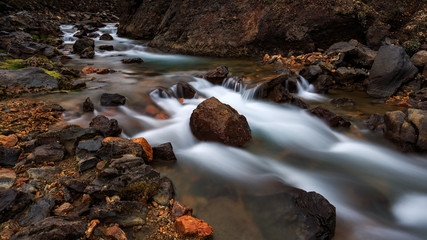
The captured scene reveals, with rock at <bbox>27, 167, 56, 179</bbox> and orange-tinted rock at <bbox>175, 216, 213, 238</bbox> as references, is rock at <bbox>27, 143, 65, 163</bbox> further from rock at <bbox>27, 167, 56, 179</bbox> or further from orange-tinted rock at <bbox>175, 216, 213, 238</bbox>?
orange-tinted rock at <bbox>175, 216, 213, 238</bbox>

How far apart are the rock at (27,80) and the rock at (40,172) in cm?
365

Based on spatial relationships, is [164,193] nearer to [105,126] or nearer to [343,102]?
[105,126]

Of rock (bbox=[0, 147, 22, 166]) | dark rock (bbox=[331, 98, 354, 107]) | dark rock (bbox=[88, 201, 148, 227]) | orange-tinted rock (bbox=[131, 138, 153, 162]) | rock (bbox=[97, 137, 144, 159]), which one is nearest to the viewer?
dark rock (bbox=[88, 201, 148, 227])

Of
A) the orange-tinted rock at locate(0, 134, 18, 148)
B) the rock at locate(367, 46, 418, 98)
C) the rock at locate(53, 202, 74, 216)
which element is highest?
the rock at locate(367, 46, 418, 98)

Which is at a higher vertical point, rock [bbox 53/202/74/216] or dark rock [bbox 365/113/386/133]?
dark rock [bbox 365/113/386/133]

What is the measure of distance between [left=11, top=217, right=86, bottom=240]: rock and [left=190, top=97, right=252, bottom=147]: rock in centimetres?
291

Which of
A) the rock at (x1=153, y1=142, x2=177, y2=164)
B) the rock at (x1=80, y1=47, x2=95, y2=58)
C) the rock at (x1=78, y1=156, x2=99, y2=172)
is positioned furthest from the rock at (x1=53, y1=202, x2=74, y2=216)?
the rock at (x1=80, y1=47, x2=95, y2=58)

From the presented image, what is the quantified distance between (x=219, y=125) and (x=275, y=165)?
138 centimetres

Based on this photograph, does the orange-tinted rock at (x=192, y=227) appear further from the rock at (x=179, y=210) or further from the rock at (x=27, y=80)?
the rock at (x=27, y=80)

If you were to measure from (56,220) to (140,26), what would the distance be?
62.5 feet

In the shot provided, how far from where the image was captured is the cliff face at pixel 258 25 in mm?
10688

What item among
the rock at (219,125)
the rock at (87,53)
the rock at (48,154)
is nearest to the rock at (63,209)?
the rock at (48,154)

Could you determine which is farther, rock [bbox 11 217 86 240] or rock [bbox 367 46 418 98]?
rock [bbox 367 46 418 98]

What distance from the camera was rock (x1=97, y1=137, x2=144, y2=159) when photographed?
3512mm
